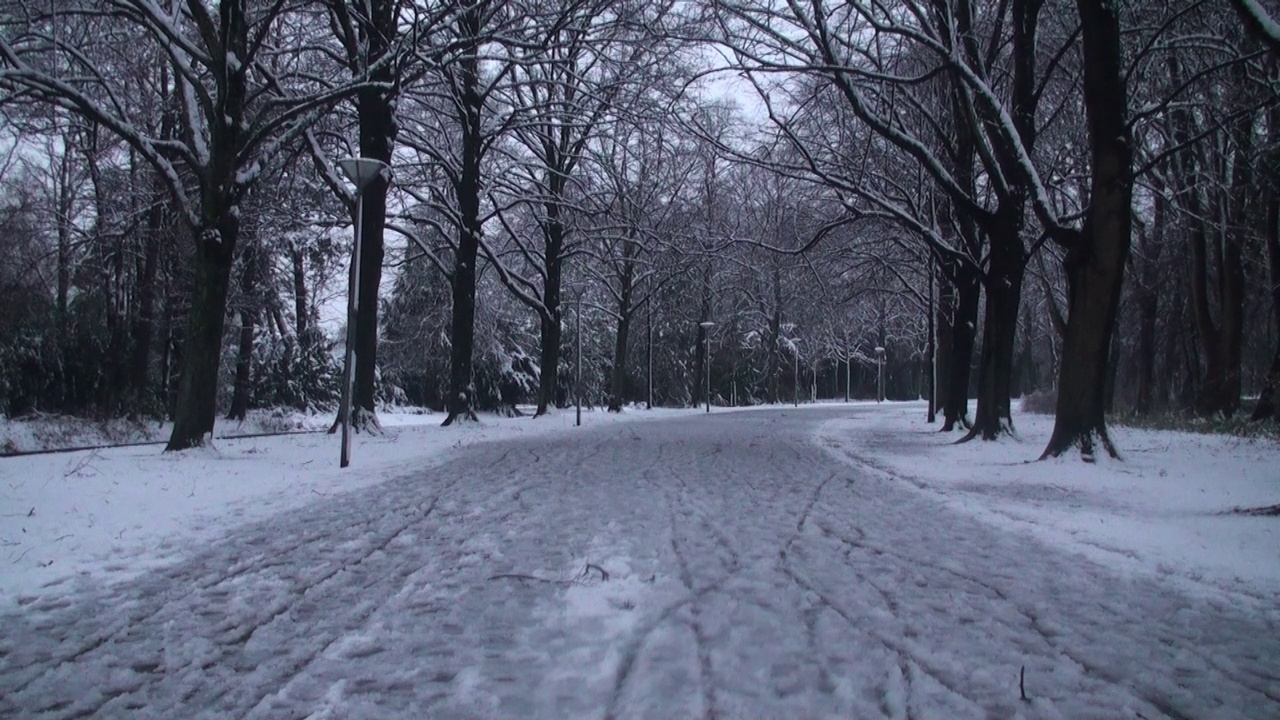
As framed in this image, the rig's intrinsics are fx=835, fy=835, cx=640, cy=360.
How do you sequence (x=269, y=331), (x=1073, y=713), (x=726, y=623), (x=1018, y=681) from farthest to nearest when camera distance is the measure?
(x=269, y=331), (x=726, y=623), (x=1018, y=681), (x=1073, y=713)

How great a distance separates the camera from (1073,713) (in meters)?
3.28

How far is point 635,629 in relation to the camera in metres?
4.27

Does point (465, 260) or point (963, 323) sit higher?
point (465, 260)

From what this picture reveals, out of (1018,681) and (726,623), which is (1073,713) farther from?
(726,623)

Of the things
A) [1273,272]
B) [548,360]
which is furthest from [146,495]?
[1273,272]

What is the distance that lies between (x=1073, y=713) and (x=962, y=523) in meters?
4.73

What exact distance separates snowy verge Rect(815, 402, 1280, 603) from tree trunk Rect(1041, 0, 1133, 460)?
2.72 ft

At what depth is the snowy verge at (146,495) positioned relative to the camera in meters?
6.00

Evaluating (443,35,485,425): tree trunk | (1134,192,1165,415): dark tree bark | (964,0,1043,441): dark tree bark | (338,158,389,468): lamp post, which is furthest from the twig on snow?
A: (1134,192,1165,415): dark tree bark

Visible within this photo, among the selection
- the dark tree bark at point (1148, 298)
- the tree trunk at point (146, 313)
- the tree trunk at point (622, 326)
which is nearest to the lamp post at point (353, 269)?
the tree trunk at point (146, 313)

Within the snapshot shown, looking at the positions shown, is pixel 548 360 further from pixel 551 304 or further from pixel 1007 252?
pixel 1007 252

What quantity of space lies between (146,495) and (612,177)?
687 inches

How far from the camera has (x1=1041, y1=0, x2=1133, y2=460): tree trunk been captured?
1104 cm

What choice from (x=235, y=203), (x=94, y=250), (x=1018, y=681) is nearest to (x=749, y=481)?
(x=1018, y=681)
